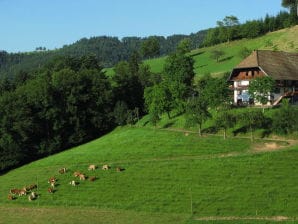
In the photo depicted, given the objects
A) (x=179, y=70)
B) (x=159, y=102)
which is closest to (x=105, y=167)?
(x=159, y=102)

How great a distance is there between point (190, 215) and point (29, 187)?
23.8 m

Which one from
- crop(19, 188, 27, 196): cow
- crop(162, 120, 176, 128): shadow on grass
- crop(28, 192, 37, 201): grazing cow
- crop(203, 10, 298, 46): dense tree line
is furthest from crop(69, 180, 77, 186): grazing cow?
crop(203, 10, 298, 46): dense tree line

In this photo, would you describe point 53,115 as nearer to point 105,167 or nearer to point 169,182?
point 105,167

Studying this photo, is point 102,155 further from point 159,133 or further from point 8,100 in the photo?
point 8,100

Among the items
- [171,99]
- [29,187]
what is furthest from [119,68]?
[29,187]

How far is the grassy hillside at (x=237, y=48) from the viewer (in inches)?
5669

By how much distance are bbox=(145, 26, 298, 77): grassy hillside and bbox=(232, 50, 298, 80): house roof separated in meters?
32.5

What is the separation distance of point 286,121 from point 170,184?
21.3 metres

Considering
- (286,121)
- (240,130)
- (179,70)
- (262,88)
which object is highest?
(179,70)

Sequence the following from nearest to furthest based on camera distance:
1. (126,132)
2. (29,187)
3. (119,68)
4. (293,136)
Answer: (29,187) < (293,136) < (126,132) < (119,68)

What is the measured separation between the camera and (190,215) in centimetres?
5300

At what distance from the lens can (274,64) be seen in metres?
98.0

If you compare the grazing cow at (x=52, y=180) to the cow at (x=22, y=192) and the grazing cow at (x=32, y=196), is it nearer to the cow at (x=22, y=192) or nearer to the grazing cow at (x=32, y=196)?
the cow at (x=22, y=192)

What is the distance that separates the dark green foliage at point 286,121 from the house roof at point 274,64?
20.1 metres
